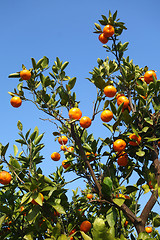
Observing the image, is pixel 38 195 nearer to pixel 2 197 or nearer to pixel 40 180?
pixel 40 180

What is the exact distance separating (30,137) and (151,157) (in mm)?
1591

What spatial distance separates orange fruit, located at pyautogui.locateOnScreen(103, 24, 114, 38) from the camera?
3621 mm

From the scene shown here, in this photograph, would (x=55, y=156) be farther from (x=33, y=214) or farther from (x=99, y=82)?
(x=99, y=82)

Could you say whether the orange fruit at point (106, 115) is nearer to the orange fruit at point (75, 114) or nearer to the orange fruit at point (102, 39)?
the orange fruit at point (75, 114)

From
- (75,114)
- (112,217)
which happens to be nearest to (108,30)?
(75,114)

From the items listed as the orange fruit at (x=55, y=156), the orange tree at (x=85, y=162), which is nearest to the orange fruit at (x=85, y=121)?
the orange tree at (x=85, y=162)

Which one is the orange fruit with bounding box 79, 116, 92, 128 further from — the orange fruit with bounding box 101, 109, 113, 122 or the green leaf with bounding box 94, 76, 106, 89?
the green leaf with bounding box 94, 76, 106, 89

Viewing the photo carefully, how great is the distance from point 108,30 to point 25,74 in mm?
1499

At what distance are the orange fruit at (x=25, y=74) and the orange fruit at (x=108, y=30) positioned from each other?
4.65ft

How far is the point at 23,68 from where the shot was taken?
3145 millimetres

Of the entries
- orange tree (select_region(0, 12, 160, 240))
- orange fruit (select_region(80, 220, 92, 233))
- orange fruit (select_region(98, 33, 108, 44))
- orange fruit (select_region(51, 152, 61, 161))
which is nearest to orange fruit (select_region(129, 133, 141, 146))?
orange tree (select_region(0, 12, 160, 240))

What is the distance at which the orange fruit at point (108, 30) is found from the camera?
143 inches

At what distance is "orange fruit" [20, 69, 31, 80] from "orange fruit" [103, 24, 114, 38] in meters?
1.42

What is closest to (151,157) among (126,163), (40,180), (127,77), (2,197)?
(126,163)
